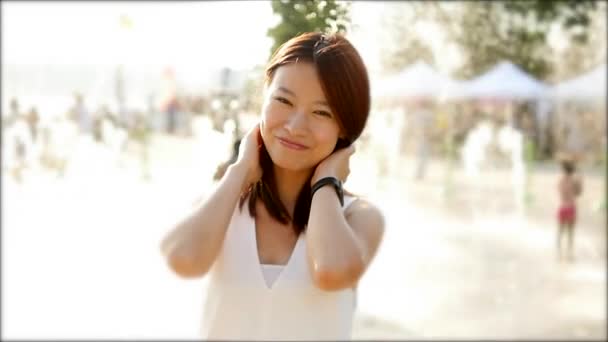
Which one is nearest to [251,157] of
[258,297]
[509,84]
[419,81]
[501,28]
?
[258,297]

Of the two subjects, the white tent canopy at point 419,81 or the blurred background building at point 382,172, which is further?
the white tent canopy at point 419,81

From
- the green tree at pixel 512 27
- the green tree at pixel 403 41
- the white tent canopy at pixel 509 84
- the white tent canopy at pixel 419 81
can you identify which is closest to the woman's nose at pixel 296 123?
the green tree at pixel 512 27

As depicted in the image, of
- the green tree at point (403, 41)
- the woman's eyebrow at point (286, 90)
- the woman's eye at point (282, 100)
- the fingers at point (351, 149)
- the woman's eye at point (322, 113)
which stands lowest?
the green tree at point (403, 41)

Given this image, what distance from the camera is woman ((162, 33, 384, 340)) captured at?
82 centimetres

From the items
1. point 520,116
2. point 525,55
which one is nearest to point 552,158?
point 520,116

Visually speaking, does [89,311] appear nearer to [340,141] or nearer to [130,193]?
[130,193]

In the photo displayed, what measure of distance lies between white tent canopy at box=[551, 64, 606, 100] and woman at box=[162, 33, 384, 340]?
4233 millimetres

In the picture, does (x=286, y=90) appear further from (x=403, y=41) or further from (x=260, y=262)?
(x=403, y=41)

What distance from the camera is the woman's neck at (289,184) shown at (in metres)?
0.87

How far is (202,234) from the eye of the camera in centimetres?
83

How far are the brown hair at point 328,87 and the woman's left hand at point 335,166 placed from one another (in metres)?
0.01

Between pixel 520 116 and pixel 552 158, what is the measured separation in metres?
0.79

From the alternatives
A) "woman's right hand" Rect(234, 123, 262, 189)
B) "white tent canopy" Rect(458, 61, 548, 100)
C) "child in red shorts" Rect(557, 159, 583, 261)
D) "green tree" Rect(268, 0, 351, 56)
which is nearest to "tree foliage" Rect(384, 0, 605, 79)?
"white tent canopy" Rect(458, 61, 548, 100)

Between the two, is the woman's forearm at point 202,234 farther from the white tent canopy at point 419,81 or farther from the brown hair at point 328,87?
the white tent canopy at point 419,81
